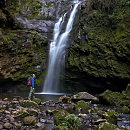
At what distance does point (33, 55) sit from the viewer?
1416cm

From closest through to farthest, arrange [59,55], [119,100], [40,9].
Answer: [119,100] < [59,55] < [40,9]

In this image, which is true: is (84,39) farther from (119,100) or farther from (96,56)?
(119,100)

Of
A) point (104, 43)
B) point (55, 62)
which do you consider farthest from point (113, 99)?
point (55, 62)

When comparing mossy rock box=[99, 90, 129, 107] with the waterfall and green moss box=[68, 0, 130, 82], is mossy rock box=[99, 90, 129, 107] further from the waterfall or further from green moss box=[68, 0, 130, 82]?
the waterfall

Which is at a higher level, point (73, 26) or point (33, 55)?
point (73, 26)

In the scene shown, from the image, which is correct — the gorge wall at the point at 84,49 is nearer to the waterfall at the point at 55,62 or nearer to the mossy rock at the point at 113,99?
the waterfall at the point at 55,62

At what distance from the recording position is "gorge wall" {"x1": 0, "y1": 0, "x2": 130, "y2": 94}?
1193 cm

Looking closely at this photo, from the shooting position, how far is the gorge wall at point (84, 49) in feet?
39.1

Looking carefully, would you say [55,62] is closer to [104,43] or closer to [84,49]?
[84,49]

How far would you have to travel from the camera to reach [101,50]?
41.2ft

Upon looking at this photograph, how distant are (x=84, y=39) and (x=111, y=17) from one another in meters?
3.02

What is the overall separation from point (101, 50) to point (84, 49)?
152cm

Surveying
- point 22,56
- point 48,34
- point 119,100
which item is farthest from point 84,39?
point 119,100

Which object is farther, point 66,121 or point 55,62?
point 55,62
